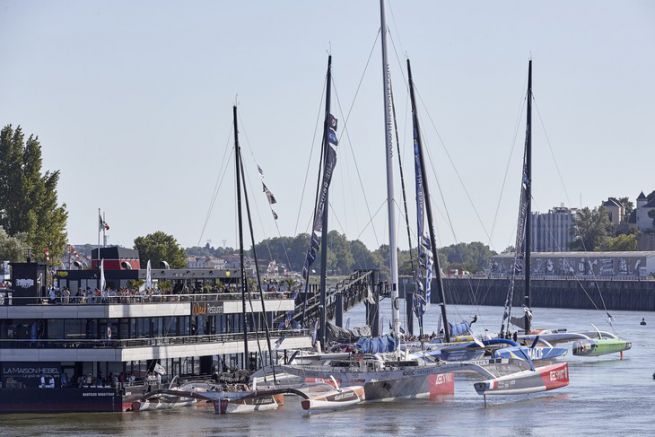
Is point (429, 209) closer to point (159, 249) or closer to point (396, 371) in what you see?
point (396, 371)

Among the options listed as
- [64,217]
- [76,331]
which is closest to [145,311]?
[76,331]

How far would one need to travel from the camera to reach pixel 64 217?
129m

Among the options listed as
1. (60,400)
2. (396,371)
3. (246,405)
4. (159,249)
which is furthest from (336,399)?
(159,249)

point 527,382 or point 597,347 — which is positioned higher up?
point 597,347

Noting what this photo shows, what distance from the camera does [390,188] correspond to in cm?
7512

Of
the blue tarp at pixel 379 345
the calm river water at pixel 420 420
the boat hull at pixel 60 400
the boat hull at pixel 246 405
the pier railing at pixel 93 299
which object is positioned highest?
the pier railing at pixel 93 299

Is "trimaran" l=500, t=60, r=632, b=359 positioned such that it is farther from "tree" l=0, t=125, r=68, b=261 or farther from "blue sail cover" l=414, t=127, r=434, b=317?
"tree" l=0, t=125, r=68, b=261

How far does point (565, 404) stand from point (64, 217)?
211 feet

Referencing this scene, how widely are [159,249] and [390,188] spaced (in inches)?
2308

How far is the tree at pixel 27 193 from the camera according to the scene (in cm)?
12606

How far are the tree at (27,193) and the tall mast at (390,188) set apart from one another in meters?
55.3

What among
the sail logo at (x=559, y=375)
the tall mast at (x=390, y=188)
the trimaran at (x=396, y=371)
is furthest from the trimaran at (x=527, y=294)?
the tall mast at (x=390, y=188)

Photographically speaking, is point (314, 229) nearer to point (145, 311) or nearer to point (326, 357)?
point (326, 357)

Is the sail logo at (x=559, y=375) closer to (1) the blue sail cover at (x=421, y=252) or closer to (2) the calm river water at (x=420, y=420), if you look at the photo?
(2) the calm river water at (x=420, y=420)
